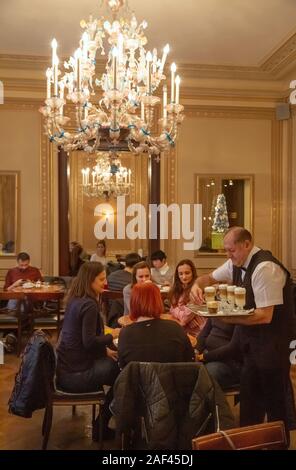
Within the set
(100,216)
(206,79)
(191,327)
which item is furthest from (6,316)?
(100,216)

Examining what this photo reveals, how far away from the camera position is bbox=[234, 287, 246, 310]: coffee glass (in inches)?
129

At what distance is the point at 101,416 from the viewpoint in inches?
146

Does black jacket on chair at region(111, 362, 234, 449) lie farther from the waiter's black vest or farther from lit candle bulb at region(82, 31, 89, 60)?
lit candle bulb at region(82, 31, 89, 60)

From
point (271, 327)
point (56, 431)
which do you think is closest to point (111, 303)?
point (56, 431)

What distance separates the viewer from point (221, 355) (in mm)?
3635

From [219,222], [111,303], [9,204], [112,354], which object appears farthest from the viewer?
[219,222]

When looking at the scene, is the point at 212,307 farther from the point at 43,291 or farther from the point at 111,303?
the point at 43,291

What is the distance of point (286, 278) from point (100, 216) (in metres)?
9.95

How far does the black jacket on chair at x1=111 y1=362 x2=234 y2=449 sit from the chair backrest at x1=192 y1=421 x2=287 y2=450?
0.81m

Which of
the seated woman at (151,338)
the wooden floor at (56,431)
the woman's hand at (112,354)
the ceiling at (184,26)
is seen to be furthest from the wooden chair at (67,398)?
the ceiling at (184,26)

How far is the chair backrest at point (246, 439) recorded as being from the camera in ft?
5.88

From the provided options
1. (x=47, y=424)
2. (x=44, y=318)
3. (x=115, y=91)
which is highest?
(x=115, y=91)

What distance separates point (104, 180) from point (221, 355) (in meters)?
8.16

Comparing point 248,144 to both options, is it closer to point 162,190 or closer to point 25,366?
point 162,190
